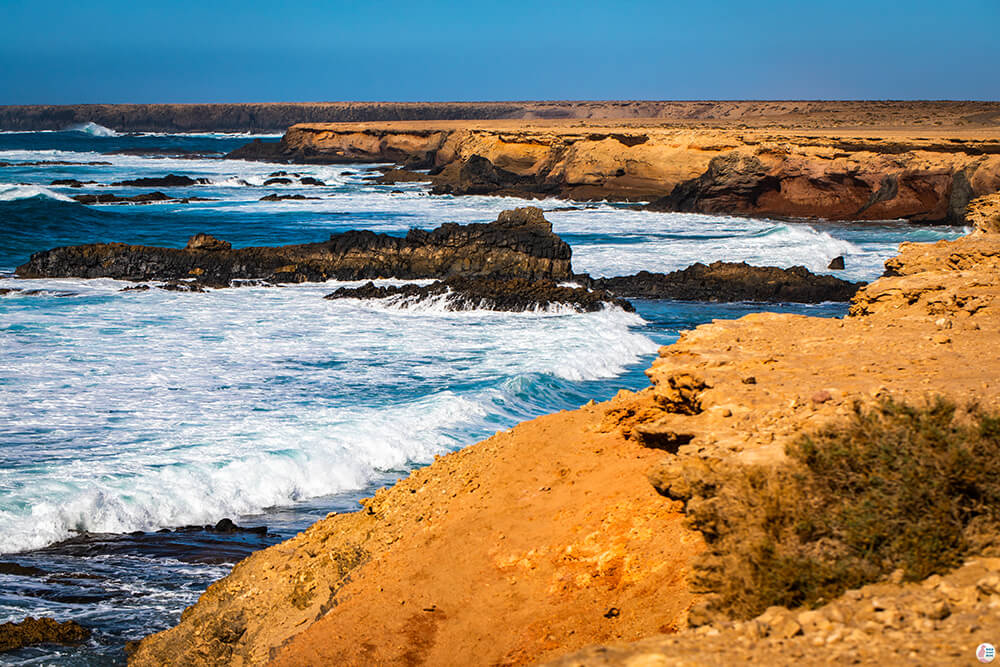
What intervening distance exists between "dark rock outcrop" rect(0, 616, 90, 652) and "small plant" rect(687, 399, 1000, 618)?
182 inches

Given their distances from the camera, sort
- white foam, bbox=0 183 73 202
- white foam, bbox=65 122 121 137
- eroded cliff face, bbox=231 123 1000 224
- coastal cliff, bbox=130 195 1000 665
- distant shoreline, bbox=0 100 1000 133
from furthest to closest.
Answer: distant shoreline, bbox=0 100 1000 133 < white foam, bbox=65 122 121 137 < white foam, bbox=0 183 73 202 < eroded cliff face, bbox=231 123 1000 224 < coastal cliff, bbox=130 195 1000 665

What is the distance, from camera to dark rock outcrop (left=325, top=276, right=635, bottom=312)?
70.4 ft

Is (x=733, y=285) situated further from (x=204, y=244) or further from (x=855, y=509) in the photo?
(x=855, y=509)

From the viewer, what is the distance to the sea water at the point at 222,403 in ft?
27.7

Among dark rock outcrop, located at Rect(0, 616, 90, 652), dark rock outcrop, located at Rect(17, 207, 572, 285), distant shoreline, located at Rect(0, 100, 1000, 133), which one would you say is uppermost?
distant shoreline, located at Rect(0, 100, 1000, 133)

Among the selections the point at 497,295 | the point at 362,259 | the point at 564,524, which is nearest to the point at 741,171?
the point at 362,259

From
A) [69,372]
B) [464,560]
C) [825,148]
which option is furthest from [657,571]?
[825,148]

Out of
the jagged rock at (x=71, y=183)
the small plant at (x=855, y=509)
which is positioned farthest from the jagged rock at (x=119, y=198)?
the small plant at (x=855, y=509)

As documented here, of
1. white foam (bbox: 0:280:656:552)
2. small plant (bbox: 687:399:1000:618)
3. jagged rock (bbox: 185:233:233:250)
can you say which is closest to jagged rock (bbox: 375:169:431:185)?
jagged rock (bbox: 185:233:233:250)

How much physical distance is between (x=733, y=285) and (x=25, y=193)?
35.1m

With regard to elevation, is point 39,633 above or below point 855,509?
below

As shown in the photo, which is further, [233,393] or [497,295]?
[497,295]

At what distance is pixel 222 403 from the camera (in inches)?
512

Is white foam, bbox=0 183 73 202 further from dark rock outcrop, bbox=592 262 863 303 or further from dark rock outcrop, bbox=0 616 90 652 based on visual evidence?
dark rock outcrop, bbox=0 616 90 652
